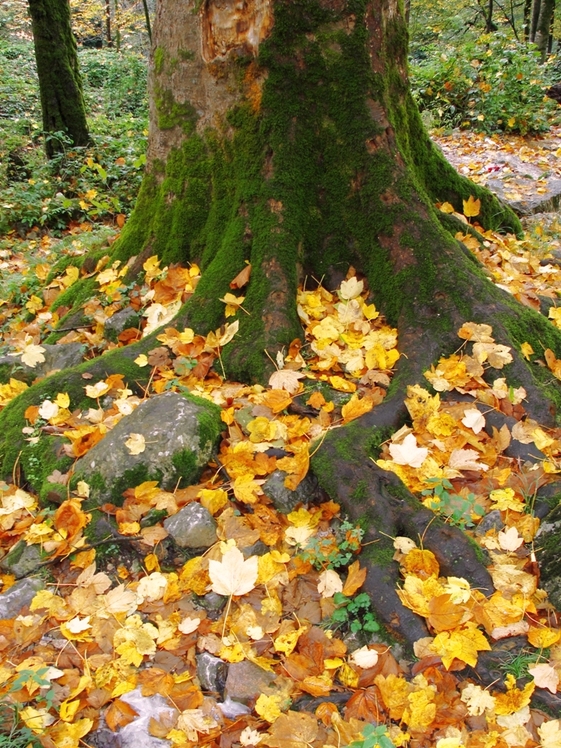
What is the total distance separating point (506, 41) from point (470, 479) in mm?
12352

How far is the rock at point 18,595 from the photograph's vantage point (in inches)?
94.1

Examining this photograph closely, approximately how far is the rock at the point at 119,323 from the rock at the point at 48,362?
198mm

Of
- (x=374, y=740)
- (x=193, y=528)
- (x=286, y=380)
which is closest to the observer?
(x=374, y=740)

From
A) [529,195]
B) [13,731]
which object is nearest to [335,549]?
[13,731]

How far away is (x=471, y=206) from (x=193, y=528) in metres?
3.50

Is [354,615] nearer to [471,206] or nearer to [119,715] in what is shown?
[119,715]

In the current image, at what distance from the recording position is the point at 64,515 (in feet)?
8.75

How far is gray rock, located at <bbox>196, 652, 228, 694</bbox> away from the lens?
212 cm

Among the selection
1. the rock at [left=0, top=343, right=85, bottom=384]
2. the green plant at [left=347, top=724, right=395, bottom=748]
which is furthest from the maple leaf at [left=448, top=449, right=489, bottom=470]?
the rock at [left=0, top=343, right=85, bottom=384]

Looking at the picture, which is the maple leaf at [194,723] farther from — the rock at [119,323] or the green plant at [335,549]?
the rock at [119,323]

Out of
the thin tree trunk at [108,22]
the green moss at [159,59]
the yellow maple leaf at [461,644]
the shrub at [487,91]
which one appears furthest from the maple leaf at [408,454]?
the thin tree trunk at [108,22]

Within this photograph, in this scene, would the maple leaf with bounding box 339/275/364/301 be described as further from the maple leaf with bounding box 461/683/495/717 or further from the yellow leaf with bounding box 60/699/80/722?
the yellow leaf with bounding box 60/699/80/722

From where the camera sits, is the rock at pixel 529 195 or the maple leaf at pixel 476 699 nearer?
the maple leaf at pixel 476 699

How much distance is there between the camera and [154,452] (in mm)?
2725
